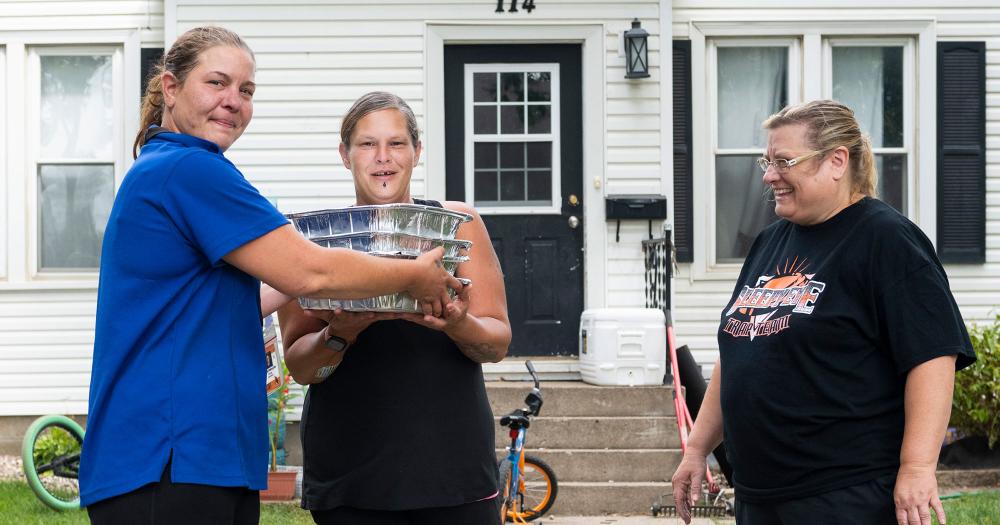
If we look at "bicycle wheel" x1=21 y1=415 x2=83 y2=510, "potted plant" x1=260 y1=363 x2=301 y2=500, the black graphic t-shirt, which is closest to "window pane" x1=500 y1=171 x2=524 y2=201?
"potted plant" x1=260 y1=363 x2=301 y2=500

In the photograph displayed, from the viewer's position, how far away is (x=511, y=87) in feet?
28.3

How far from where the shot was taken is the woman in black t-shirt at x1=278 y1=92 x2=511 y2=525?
266cm

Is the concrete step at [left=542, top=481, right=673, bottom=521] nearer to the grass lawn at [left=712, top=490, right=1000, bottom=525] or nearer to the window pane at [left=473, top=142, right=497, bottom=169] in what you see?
the grass lawn at [left=712, top=490, right=1000, bottom=525]

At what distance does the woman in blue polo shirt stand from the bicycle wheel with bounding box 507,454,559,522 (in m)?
4.37

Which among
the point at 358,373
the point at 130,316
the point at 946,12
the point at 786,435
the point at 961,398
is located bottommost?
the point at 961,398

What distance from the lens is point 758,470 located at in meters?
2.93

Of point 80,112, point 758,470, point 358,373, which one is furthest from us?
point 80,112

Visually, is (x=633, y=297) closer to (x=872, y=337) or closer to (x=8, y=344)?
(x=8, y=344)

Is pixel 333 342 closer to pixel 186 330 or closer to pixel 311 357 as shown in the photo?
pixel 311 357

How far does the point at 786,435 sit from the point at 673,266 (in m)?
5.84

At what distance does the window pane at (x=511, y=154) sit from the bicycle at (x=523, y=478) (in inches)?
92.3

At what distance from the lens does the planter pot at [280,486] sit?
23.3 feet

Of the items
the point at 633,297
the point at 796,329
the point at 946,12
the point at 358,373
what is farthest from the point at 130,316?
the point at 946,12

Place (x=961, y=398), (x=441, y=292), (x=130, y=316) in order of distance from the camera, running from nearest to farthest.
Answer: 1. (x=130, y=316)
2. (x=441, y=292)
3. (x=961, y=398)
